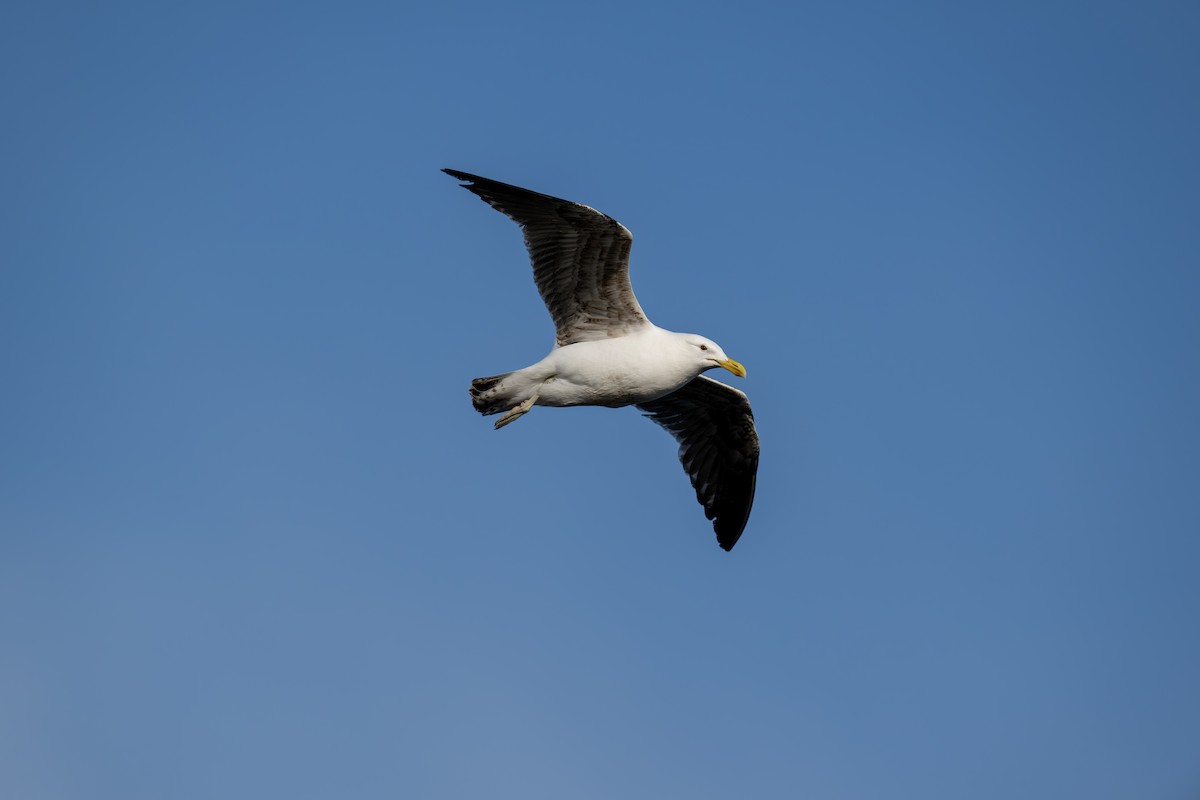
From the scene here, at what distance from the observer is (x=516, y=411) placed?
15.5 m

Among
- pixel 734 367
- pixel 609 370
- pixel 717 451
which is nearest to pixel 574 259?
pixel 609 370

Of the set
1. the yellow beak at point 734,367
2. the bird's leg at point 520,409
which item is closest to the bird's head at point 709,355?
the yellow beak at point 734,367

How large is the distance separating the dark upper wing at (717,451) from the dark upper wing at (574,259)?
9.47 ft

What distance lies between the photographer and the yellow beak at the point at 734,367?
15773 millimetres

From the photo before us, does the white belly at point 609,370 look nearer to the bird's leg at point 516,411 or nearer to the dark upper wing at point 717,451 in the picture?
the bird's leg at point 516,411

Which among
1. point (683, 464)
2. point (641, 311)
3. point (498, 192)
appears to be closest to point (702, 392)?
point (683, 464)

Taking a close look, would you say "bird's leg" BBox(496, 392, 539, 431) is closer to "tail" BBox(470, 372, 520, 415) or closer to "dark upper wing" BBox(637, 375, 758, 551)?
"tail" BBox(470, 372, 520, 415)

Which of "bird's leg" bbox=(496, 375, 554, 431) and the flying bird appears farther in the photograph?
"bird's leg" bbox=(496, 375, 554, 431)

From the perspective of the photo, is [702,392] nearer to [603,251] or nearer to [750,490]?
[750,490]

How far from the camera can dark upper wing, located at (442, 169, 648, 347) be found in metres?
14.8

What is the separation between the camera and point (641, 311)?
15.6 metres

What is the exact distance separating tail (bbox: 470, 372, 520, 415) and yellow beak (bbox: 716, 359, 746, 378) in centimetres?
247

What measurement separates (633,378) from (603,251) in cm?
151

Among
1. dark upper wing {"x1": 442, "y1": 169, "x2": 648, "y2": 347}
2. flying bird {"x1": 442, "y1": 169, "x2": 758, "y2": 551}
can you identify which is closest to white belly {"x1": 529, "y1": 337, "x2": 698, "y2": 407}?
flying bird {"x1": 442, "y1": 169, "x2": 758, "y2": 551}
